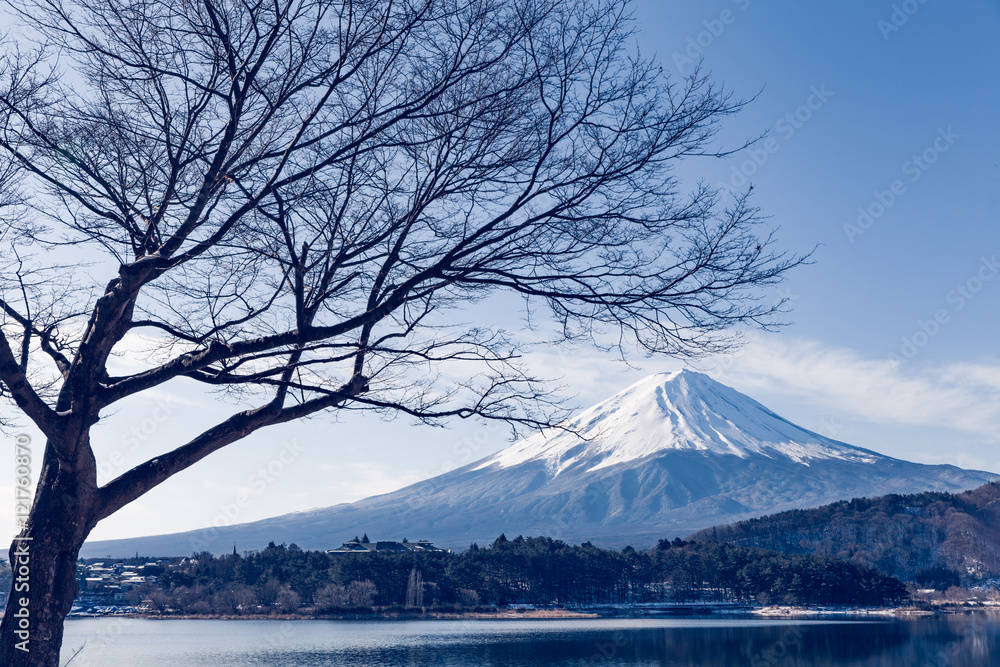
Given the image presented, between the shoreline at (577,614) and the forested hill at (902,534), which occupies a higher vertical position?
the forested hill at (902,534)

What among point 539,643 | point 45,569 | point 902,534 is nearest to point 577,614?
point 539,643

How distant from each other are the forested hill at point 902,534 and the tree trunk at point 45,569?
100528mm

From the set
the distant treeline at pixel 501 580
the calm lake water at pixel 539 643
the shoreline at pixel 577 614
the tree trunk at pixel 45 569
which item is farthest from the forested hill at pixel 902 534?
the tree trunk at pixel 45 569

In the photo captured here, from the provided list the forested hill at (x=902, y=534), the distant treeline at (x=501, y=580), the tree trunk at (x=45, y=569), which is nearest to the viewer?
the tree trunk at (x=45, y=569)

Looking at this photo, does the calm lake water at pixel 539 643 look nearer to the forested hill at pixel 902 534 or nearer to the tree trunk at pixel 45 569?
the tree trunk at pixel 45 569

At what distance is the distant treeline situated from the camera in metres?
64.7

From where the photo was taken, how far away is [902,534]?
106 metres

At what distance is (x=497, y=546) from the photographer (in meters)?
72.2

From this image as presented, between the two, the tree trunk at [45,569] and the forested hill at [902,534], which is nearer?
the tree trunk at [45,569]

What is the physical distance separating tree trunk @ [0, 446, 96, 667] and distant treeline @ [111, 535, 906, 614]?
6147cm

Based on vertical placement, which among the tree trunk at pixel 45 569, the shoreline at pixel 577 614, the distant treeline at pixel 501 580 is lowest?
the shoreline at pixel 577 614

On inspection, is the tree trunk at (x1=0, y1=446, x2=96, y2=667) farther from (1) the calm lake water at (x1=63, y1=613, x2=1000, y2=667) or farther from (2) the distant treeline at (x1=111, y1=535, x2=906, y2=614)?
(2) the distant treeline at (x1=111, y1=535, x2=906, y2=614)

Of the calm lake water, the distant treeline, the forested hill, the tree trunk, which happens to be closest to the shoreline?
the distant treeline

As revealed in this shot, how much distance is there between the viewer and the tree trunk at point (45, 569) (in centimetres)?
394
